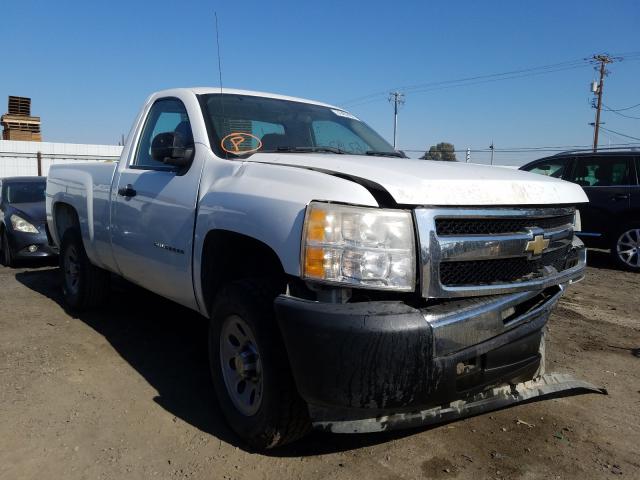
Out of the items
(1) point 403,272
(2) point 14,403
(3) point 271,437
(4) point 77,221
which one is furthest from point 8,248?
(1) point 403,272

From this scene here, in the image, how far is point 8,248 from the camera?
8.18 m

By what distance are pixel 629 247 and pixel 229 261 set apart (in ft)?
23.6

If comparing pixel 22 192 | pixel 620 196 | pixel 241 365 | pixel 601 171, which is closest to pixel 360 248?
pixel 241 365

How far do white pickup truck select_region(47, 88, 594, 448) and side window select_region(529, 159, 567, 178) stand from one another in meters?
6.28

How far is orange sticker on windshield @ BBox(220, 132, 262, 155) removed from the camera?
3.45 meters

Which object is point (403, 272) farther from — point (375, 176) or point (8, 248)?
point (8, 248)

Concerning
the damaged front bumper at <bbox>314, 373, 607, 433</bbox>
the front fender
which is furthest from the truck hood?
the damaged front bumper at <bbox>314, 373, 607, 433</bbox>

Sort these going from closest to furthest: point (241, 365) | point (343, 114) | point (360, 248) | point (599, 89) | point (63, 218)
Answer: point (360, 248) → point (241, 365) → point (343, 114) → point (63, 218) → point (599, 89)

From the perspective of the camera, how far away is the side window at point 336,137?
397 cm

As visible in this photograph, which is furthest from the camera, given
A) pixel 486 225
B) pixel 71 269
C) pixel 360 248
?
pixel 71 269

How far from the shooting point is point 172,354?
14.0ft

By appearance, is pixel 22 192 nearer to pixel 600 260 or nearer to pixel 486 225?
pixel 486 225

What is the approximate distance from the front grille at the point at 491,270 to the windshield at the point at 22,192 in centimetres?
841

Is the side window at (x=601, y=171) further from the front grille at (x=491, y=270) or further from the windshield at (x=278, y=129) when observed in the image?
the front grille at (x=491, y=270)
